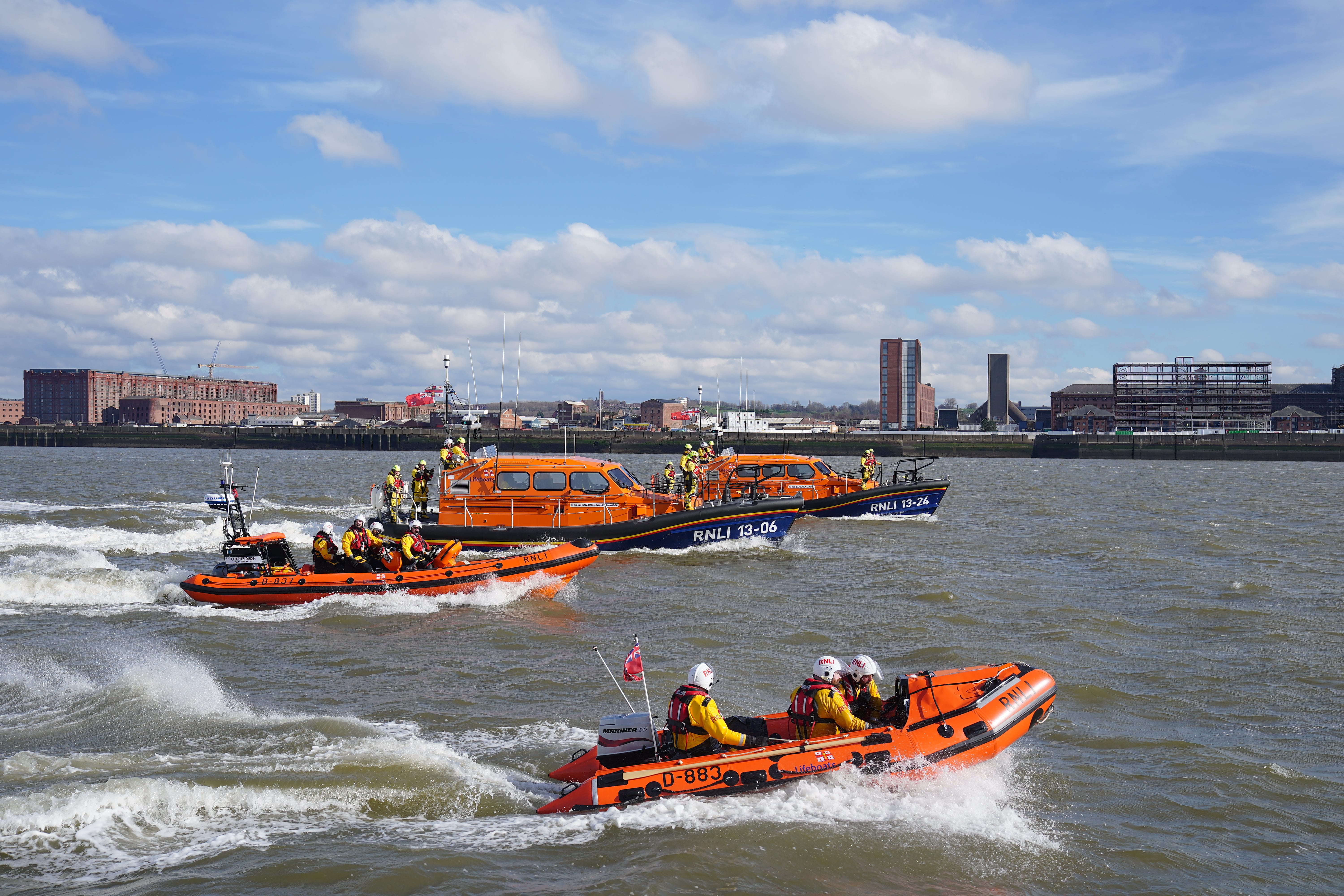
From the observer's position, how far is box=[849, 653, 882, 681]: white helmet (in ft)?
25.3

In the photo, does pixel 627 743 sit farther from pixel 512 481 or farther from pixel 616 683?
pixel 512 481

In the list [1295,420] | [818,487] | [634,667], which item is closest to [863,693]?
[634,667]

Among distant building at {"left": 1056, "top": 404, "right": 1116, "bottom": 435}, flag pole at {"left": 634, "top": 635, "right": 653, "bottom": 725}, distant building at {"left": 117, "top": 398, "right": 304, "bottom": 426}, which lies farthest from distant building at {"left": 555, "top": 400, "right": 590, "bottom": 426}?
flag pole at {"left": 634, "top": 635, "right": 653, "bottom": 725}

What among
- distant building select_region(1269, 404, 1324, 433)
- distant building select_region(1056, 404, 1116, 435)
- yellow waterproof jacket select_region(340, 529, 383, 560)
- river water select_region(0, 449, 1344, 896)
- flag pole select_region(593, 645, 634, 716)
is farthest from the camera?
distant building select_region(1056, 404, 1116, 435)

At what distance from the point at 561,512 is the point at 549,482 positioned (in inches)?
27.3

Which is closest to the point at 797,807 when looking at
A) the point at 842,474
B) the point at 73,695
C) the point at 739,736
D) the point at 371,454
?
the point at 739,736

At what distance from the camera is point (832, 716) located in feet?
24.5

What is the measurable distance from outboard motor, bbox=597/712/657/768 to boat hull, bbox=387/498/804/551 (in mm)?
11376

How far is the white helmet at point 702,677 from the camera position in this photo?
725 cm

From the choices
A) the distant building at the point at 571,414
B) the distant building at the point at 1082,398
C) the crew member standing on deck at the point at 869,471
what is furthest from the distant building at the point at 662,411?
the crew member standing on deck at the point at 869,471

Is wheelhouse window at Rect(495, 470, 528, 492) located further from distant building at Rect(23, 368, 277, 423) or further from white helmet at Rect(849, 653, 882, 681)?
distant building at Rect(23, 368, 277, 423)

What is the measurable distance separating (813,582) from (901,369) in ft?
460

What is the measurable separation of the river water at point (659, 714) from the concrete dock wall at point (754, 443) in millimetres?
58184

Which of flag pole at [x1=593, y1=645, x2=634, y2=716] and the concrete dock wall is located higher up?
the concrete dock wall
